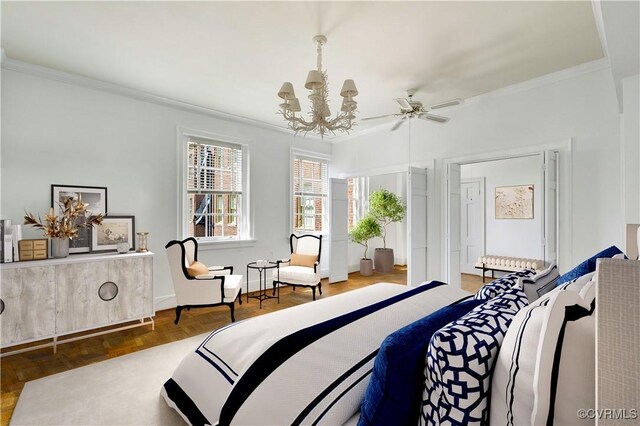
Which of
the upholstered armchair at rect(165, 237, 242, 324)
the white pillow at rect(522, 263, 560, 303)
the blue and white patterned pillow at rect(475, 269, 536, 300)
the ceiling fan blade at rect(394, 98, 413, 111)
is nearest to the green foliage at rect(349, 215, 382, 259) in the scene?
the ceiling fan blade at rect(394, 98, 413, 111)

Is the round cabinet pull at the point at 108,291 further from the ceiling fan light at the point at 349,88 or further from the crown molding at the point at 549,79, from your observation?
the crown molding at the point at 549,79

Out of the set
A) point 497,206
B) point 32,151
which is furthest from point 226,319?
point 497,206

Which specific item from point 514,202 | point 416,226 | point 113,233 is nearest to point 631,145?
point 416,226

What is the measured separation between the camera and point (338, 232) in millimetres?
5980

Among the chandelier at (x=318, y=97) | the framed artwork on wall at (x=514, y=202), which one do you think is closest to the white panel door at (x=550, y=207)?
the chandelier at (x=318, y=97)

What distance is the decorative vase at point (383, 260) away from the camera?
695cm

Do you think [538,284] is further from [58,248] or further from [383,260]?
[383,260]

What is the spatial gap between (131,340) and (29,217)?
5.28 ft

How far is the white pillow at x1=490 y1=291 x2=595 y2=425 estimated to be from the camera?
0.67 metres

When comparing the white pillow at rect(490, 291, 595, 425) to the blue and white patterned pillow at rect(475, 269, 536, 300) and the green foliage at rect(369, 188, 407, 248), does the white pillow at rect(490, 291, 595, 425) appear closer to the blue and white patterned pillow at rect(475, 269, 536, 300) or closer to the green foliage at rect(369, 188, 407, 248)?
the blue and white patterned pillow at rect(475, 269, 536, 300)

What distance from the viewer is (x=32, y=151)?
3334mm

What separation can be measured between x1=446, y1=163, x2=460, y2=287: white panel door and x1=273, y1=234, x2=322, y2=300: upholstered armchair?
1916 millimetres

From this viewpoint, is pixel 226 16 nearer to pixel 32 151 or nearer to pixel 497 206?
pixel 32 151

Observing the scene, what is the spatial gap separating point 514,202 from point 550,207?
282 cm
